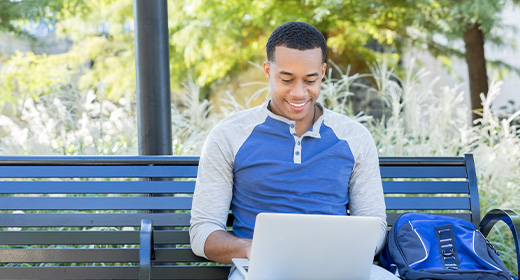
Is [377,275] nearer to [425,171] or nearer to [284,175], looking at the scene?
[284,175]

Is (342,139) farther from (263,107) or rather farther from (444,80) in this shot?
(444,80)

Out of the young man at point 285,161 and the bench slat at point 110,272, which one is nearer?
the young man at point 285,161

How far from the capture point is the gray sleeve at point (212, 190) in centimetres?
230

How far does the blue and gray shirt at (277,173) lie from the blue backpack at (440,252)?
0.17 meters

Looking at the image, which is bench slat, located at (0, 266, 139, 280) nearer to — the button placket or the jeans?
the jeans

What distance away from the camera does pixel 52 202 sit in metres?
2.58

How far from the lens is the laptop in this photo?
5.69ft

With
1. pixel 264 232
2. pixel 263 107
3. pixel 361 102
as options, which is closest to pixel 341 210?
pixel 263 107

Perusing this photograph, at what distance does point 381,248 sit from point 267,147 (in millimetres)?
630

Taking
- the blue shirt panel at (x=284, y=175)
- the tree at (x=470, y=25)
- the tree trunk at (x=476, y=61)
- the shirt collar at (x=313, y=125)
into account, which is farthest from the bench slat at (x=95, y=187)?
the tree trunk at (x=476, y=61)

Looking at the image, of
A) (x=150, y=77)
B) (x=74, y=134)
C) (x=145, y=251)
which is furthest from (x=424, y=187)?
(x=74, y=134)

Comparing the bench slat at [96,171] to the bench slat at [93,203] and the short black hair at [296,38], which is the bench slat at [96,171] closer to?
the bench slat at [93,203]

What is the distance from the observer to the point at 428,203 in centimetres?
277

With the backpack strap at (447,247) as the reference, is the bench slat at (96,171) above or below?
above
